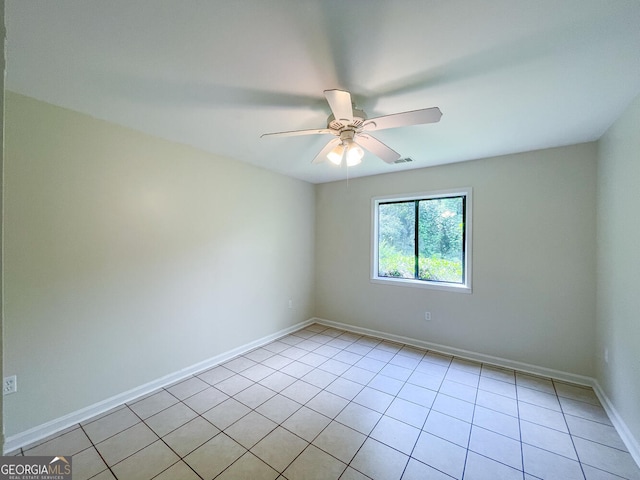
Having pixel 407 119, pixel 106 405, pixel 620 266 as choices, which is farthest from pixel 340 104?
pixel 106 405

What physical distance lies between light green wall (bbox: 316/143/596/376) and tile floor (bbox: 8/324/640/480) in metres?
0.40

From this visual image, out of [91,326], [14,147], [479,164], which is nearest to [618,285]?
[479,164]

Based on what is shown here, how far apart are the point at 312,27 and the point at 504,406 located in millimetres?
3202

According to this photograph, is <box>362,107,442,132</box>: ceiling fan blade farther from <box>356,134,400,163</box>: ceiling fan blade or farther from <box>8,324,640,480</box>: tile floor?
<box>8,324,640,480</box>: tile floor

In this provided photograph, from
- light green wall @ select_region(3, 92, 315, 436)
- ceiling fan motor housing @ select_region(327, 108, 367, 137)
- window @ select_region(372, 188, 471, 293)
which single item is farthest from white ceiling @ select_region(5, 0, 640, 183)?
window @ select_region(372, 188, 471, 293)

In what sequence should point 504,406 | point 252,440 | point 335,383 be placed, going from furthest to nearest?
point 335,383, point 504,406, point 252,440

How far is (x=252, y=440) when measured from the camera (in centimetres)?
196

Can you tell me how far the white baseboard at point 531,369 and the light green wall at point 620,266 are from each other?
7 cm

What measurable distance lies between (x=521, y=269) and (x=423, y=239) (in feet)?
3.80

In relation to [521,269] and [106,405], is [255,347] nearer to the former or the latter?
[106,405]

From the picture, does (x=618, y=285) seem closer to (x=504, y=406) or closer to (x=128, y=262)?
(x=504, y=406)

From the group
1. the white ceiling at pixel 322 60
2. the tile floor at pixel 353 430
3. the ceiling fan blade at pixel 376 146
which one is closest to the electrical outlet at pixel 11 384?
the tile floor at pixel 353 430

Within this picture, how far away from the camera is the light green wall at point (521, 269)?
2.70 meters

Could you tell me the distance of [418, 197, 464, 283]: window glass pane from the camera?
346cm
